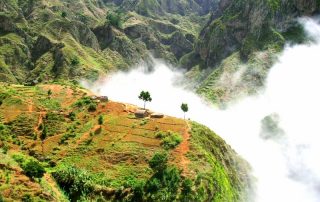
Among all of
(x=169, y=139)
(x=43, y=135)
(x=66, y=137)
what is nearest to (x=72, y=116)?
(x=66, y=137)

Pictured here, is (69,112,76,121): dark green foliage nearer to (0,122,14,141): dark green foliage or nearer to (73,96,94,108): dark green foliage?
(73,96,94,108): dark green foliage

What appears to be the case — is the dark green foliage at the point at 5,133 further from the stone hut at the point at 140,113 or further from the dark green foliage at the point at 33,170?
the stone hut at the point at 140,113

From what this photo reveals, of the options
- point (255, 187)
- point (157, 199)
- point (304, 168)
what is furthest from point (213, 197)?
point (304, 168)

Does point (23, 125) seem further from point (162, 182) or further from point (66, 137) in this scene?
point (162, 182)

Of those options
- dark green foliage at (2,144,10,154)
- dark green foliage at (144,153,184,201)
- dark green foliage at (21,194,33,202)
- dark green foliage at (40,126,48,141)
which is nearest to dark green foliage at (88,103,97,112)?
dark green foliage at (40,126,48,141)

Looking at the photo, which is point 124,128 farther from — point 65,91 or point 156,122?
point 65,91

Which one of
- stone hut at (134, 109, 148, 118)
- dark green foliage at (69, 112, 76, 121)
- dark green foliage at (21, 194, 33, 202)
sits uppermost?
stone hut at (134, 109, 148, 118)

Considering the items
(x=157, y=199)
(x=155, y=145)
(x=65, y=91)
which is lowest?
(x=157, y=199)
